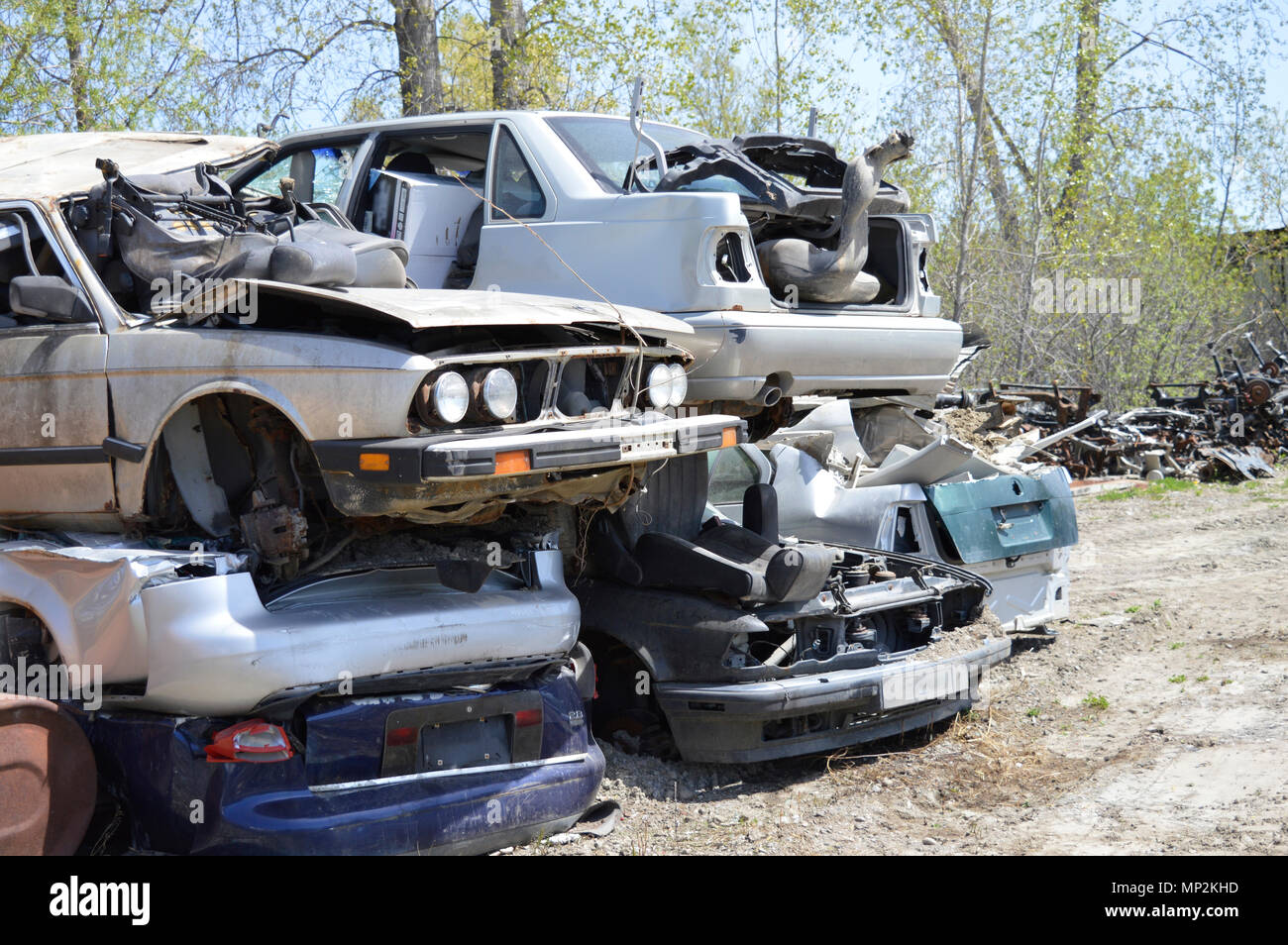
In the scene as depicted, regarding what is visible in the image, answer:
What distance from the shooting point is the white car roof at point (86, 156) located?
16.5 feet

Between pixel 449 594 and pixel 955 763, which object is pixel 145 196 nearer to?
pixel 449 594

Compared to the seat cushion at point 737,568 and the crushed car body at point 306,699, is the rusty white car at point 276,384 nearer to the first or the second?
the crushed car body at point 306,699

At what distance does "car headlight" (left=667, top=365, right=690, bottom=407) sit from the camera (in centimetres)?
503

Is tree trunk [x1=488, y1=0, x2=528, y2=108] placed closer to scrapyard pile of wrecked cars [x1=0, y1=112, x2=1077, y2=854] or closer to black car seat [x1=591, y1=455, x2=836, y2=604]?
scrapyard pile of wrecked cars [x1=0, y1=112, x2=1077, y2=854]

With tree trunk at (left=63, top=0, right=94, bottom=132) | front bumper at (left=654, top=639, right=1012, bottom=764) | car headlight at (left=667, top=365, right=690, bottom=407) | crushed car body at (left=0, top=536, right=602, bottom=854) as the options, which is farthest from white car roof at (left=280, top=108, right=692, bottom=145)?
tree trunk at (left=63, top=0, right=94, bottom=132)

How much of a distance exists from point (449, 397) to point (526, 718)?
47.2 inches

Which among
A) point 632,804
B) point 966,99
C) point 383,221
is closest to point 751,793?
point 632,804

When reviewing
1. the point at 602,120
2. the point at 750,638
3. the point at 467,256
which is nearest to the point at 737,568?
the point at 750,638

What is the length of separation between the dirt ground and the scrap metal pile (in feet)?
20.4

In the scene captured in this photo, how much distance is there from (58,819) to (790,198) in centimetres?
453

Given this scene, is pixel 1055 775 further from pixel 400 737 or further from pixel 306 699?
pixel 306 699

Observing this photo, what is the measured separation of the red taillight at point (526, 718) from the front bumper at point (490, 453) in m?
0.86

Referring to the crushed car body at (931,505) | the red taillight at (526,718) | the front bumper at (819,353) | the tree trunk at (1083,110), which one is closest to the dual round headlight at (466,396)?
the red taillight at (526,718)

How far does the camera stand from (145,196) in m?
4.91
